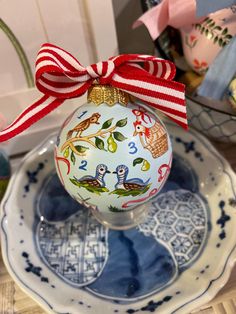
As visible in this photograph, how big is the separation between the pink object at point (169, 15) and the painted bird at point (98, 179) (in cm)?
20

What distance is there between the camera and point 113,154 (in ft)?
1.35

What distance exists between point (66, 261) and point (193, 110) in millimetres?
244

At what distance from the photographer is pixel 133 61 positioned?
43cm

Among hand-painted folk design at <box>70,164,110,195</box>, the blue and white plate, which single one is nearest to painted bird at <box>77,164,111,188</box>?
hand-painted folk design at <box>70,164,110,195</box>

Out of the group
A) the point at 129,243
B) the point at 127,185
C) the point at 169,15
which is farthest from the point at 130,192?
the point at 169,15

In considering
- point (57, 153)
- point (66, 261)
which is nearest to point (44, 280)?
point (66, 261)

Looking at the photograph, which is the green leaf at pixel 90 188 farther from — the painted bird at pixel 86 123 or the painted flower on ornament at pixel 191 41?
the painted flower on ornament at pixel 191 41

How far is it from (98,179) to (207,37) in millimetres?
217

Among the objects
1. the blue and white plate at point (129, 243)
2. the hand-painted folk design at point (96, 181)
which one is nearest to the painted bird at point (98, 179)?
the hand-painted folk design at point (96, 181)

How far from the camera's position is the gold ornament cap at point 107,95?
43cm

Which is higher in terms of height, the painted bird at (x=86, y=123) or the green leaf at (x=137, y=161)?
the painted bird at (x=86, y=123)

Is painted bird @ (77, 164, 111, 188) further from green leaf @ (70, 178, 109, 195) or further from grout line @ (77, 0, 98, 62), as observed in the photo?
grout line @ (77, 0, 98, 62)

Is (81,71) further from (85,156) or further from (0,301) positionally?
(0,301)

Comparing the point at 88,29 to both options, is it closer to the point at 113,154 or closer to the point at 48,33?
the point at 48,33
